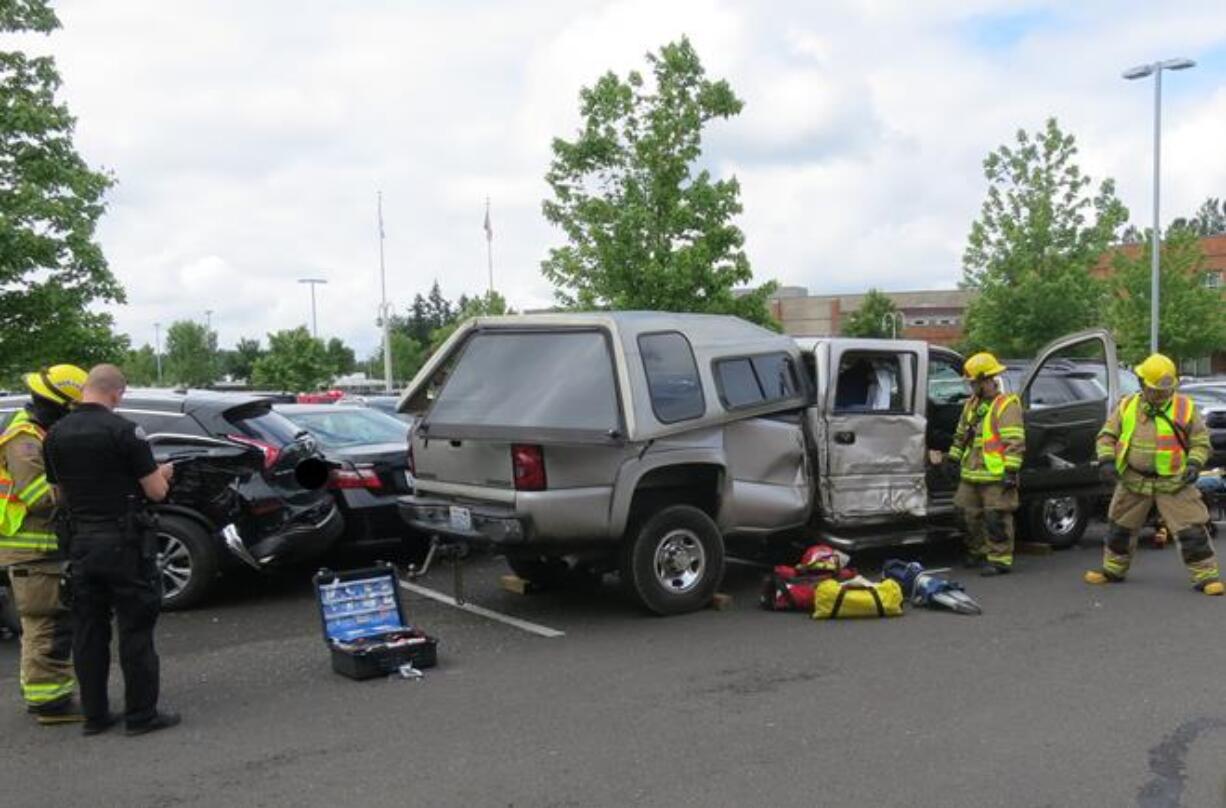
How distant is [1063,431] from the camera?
9578 millimetres

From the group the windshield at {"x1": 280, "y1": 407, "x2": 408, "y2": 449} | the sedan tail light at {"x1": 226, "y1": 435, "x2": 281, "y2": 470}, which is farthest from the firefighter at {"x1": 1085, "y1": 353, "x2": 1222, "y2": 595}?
the sedan tail light at {"x1": 226, "y1": 435, "x2": 281, "y2": 470}

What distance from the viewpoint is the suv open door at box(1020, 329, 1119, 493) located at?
30.7 ft

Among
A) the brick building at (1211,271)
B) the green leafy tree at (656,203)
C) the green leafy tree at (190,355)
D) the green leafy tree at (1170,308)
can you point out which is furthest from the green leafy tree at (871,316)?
the green leafy tree at (190,355)

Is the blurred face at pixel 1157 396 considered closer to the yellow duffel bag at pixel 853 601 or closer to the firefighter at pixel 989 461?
the firefighter at pixel 989 461

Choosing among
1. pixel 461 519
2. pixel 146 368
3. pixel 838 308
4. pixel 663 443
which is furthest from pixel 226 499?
pixel 146 368

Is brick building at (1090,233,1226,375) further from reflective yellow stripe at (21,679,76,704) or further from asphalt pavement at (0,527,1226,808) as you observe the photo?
reflective yellow stripe at (21,679,76,704)

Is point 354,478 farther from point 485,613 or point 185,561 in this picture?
point 485,613

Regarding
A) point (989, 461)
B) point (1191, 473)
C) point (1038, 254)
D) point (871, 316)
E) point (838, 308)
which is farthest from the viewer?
point (838, 308)

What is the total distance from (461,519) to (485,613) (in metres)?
1.01

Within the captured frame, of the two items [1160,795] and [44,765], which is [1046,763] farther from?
[44,765]

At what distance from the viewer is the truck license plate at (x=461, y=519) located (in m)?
6.87

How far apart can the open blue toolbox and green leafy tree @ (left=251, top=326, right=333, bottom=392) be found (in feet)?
124

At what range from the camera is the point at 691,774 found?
4434 mm

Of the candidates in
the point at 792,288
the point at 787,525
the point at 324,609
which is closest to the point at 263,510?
the point at 324,609
